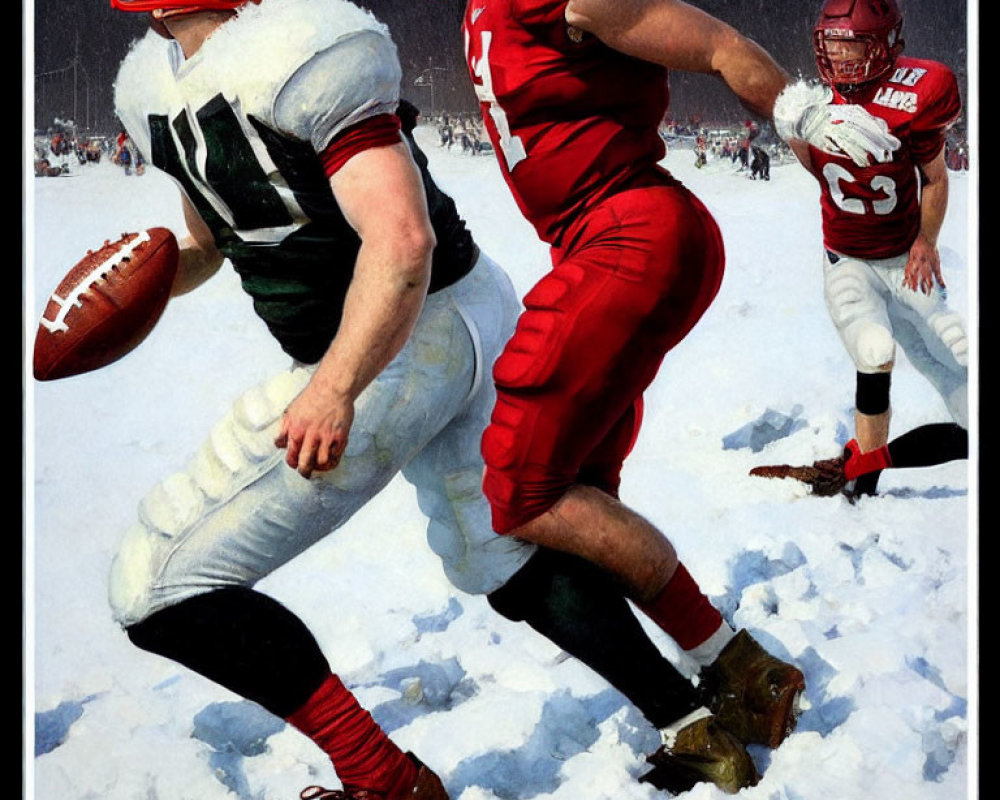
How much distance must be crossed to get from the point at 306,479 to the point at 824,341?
0.95 metres

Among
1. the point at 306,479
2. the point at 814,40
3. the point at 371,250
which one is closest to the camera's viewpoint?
the point at 371,250

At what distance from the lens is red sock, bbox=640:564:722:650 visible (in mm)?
2188

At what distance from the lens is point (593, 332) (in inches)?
79.0

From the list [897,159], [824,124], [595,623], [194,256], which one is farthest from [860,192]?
[194,256]

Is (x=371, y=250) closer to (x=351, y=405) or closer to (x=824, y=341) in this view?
(x=351, y=405)

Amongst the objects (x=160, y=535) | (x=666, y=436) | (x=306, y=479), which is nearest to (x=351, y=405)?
(x=306, y=479)

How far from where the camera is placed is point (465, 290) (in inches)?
83.8

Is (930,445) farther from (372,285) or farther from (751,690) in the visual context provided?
(372,285)

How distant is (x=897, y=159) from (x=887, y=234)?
13 centimetres

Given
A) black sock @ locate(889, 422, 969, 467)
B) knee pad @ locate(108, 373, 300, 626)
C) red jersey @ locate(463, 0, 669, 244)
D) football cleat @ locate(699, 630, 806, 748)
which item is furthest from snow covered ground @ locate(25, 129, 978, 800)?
knee pad @ locate(108, 373, 300, 626)

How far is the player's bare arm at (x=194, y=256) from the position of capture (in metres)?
2.24

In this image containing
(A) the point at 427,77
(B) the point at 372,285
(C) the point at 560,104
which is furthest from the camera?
(A) the point at 427,77

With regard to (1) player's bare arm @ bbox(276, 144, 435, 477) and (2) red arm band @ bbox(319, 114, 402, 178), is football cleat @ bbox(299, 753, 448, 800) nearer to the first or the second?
(1) player's bare arm @ bbox(276, 144, 435, 477)

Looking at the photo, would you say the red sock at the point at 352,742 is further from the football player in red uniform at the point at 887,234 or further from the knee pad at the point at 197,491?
the football player in red uniform at the point at 887,234
